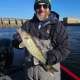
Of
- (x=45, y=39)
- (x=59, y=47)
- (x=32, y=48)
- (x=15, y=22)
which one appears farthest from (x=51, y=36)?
(x=15, y=22)

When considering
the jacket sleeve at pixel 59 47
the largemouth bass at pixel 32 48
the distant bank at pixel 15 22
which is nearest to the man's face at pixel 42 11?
the jacket sleeve at pixel 59 47

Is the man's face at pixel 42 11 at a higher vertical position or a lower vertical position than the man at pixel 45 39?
higher

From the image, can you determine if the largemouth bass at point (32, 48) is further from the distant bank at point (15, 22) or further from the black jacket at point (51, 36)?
the distant bank at point (15, 22)

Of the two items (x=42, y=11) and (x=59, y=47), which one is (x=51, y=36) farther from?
(x=42, y=11)

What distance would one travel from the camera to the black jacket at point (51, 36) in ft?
14.7

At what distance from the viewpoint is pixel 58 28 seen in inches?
177

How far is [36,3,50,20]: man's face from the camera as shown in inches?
179

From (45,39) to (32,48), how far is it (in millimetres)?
341

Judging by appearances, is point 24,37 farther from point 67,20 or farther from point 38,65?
point 67,20

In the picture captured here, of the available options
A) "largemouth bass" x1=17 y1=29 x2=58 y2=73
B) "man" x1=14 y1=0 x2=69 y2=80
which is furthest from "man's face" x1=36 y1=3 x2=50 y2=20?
"largemouth bass" x1=17 y1=29 x2=58 y2=73

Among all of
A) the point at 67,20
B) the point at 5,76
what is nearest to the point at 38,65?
the point at 5,76

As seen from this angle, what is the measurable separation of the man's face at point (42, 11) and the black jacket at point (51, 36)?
0.09 m

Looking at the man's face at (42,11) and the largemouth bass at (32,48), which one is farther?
the man's face at (42,11)

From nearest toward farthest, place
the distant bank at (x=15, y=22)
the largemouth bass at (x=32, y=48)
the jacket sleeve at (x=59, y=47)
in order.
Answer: the largemouth bass at (x=32, y=48)
the jacket sleeve at (x=59, y=47)
the distant bank at (x=15, y=22)
